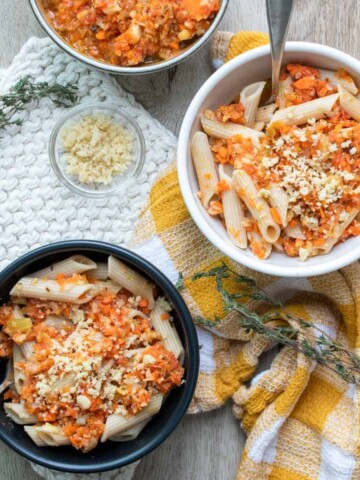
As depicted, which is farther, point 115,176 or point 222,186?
point 115,176

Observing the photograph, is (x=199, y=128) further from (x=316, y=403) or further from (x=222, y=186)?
(x=316, y=403)

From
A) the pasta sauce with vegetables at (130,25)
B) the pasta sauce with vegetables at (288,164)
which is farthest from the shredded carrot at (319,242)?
the pasta sauce with vegetables at (130,25)

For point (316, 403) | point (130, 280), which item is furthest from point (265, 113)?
point (316, 403)

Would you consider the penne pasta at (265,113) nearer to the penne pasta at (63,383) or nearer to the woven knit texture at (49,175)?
the woven knit texture at (49,175)

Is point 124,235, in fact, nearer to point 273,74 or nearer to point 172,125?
point 172,125

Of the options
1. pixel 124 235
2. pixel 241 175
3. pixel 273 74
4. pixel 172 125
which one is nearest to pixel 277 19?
pixel 273 74

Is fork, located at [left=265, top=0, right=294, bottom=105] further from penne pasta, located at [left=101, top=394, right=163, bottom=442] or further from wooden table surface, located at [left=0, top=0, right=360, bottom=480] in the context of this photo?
penne pasta, located at [left=101, top=394, right=163, bottom=442]
